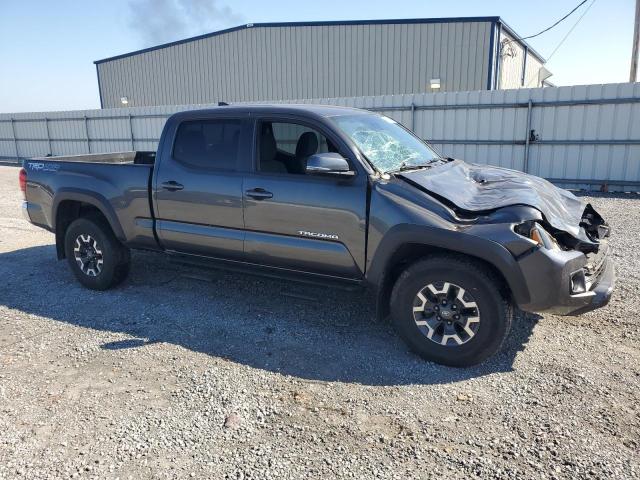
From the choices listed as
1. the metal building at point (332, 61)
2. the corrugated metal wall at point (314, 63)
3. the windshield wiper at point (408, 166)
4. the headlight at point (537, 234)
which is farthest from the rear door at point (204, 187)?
the corrugated metal wall at point (314, 63)

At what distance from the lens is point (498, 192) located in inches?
156

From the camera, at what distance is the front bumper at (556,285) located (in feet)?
10.8

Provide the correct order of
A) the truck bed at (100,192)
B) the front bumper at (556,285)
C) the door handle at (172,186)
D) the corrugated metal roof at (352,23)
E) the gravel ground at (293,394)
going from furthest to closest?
the corrugated metal roof at (352,23)
the truck bed at (100,192)
the door handle at (172,186)
the front bumper at (556,285)
the gravel ground at (293,394)

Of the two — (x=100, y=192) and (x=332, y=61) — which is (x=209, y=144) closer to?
(x=100, y=192)

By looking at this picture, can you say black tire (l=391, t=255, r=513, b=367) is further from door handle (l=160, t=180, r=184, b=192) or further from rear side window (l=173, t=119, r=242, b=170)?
door handle (l=160, t=180, r=184, b=192)

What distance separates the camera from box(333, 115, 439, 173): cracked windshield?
164 inches

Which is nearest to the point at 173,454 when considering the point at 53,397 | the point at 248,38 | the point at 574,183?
the point at 53,397

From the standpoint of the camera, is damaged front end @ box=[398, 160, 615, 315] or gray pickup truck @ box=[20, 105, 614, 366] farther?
gray pickup truck @ box=[20, 105, 614, 366]

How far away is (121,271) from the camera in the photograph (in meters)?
5.50

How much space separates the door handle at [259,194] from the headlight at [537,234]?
6.60 feet

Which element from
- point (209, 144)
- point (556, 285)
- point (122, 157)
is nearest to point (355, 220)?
point (556, 285)

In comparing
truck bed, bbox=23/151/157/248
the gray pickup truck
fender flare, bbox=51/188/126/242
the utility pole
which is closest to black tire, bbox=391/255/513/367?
the gray pickup truck

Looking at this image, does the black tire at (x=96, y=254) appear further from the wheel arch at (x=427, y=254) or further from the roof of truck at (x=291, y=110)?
the wheel arch at (x=427, y=254)

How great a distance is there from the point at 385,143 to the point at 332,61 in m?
18.7
